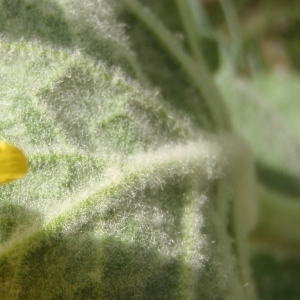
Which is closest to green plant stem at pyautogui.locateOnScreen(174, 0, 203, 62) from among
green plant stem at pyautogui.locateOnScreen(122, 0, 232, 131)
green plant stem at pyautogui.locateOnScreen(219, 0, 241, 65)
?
green plant stem at pyautogui.locateOnScreen(122, 0, 232, 131)

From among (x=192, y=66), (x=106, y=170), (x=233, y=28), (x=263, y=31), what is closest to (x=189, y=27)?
(x=192, y=66)

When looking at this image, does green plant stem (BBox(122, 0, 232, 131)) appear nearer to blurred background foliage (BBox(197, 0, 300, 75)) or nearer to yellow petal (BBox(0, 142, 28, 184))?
yellow petal (BBox(0, 142, 28, 184))

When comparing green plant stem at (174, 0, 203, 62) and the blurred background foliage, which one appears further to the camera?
the blurred background foliage

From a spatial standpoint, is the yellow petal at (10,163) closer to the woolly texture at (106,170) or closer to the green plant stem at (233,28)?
the woolly texture at (106,170)

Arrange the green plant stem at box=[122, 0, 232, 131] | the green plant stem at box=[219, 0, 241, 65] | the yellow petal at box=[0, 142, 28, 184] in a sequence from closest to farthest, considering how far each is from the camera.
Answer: the yellow petal at box=[0, 142, 28, 184] → the green plant stem at box=[122, 0, 232, 131] → the green plant stem at box=[219, 0, 241, 65]

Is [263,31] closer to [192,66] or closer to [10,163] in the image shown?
[192,66]

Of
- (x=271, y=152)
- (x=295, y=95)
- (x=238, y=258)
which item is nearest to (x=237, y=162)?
(x=238, y=258)
